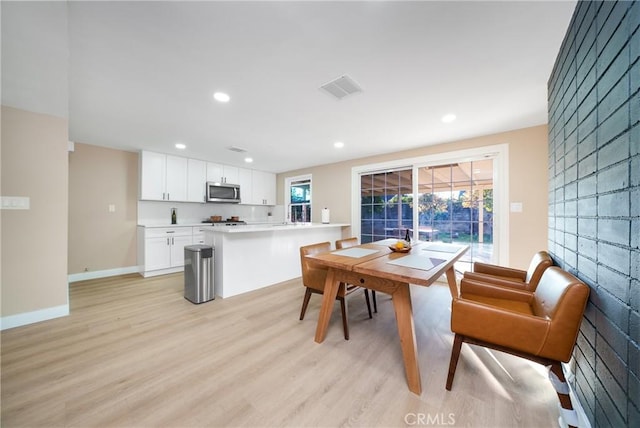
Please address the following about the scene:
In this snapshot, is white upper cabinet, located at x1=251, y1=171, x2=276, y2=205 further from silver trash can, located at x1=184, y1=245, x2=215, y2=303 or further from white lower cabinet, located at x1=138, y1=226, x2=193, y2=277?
silver trash can, located at x1=184, y1=245, x2=215, y2=303

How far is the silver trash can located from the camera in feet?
9.22

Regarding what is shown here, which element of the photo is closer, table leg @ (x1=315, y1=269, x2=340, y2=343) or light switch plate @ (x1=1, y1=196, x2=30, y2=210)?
table leg @ (x1=315, y1=269, x2=340, y2=343)

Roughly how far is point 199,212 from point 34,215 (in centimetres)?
282

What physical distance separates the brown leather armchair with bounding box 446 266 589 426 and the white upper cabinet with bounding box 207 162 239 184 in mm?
5018

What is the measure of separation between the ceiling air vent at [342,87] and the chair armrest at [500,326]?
188 centimetres

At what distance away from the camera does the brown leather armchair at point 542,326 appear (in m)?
1.12

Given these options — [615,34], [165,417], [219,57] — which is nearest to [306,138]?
[219,57]

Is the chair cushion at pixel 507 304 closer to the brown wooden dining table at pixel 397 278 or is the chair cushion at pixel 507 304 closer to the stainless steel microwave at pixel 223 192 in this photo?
the brown wooden dining table at pixel 397 278

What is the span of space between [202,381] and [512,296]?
2.33 metres

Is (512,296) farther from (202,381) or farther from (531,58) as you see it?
(202,381)

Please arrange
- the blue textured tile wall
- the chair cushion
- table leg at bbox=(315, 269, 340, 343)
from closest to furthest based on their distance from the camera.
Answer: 1. the blue textured tile wall
2. the chair cushion
3. table leg at bbox=(315, 269, 340, 343)

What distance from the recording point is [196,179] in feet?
15.5

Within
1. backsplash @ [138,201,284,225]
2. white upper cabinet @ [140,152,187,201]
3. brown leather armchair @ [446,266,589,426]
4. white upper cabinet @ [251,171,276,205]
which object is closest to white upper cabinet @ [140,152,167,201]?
white upper cabinet @ [140,152,187,201]

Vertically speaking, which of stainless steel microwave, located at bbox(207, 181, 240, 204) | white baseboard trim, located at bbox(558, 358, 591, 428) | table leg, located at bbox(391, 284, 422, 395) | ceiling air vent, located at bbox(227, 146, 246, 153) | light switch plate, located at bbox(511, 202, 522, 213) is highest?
ceiling air vent, located at bbox(227, 146, 246, 153)
